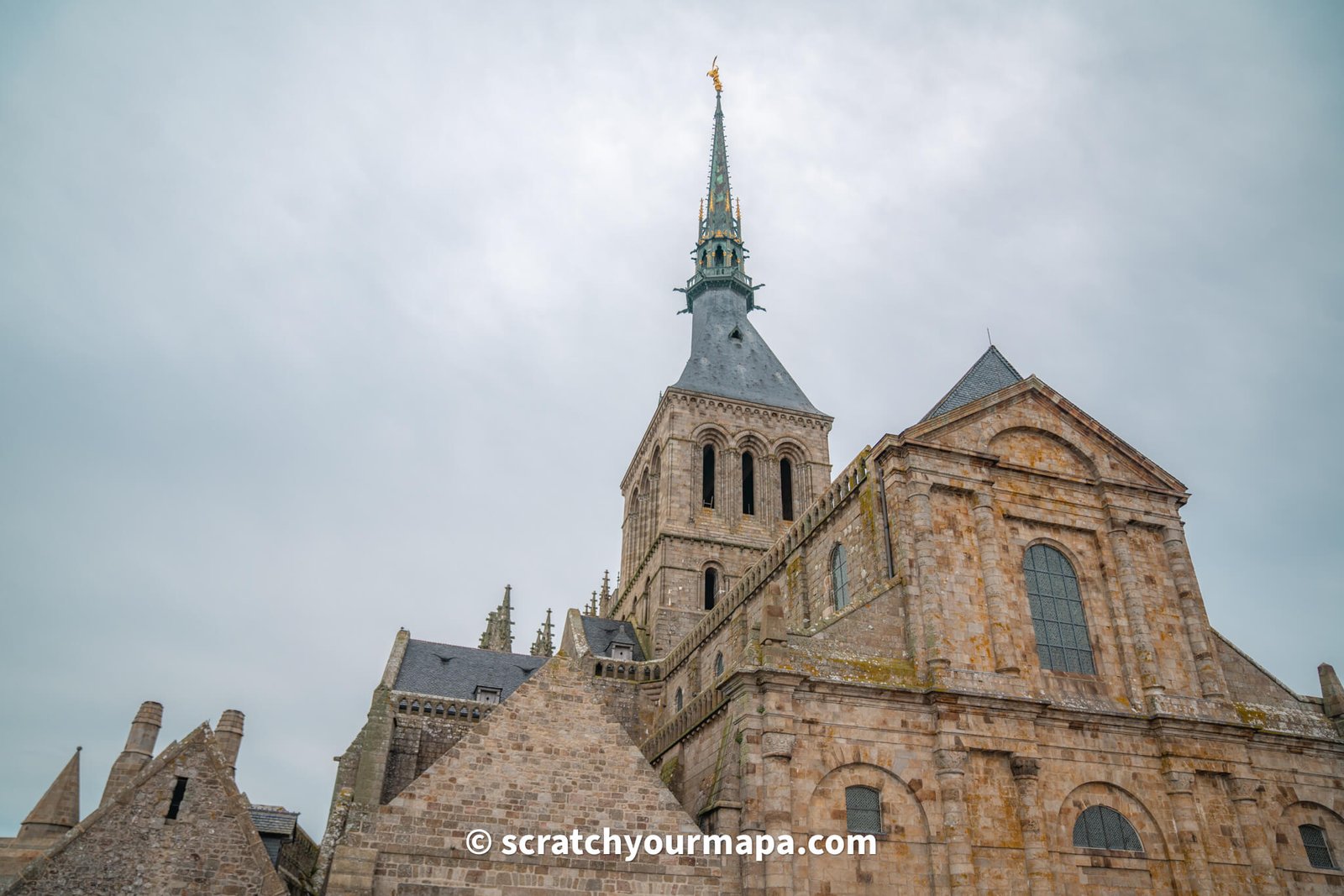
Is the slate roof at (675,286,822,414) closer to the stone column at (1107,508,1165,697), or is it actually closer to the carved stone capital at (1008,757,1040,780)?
the stone column at (1107,508,1165,697)

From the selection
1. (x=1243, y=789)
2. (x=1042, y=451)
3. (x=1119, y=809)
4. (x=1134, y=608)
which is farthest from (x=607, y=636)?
(x=1243, y=789)

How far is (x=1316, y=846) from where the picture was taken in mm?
19453

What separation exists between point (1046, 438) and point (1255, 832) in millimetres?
9372

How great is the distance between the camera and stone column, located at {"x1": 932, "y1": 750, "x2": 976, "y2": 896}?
16203mm

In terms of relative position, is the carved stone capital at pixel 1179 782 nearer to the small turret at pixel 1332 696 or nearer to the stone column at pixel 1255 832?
the stone column at pixel 1255 832

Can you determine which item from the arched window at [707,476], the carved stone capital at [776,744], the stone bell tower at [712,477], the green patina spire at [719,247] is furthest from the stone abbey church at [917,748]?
the green patina spire at [719,247]

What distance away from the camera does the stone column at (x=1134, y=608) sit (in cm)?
1998

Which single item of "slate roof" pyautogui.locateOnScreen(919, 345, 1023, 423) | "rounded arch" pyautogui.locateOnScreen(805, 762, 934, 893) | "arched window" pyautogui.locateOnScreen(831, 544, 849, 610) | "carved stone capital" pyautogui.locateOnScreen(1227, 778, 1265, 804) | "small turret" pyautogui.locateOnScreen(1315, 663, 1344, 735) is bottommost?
"rounded arch" pyautogui.locateOnScreen(805, 762, 934, 893)

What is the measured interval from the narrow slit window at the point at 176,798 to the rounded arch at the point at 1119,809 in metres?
15.8

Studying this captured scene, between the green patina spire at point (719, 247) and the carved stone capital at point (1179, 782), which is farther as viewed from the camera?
the green patina spire at point (719, 247)

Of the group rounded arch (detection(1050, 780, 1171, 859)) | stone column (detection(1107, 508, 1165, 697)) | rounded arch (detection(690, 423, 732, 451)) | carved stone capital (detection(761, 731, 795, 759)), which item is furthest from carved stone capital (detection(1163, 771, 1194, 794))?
rounded arch (detection(690, 423, 732, 451))

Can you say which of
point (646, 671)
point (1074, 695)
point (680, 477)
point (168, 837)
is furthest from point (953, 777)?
point (680, 477)

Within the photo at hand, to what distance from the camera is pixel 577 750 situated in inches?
646

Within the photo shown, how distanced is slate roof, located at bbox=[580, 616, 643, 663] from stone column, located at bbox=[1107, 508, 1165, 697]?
1852 centimetres
